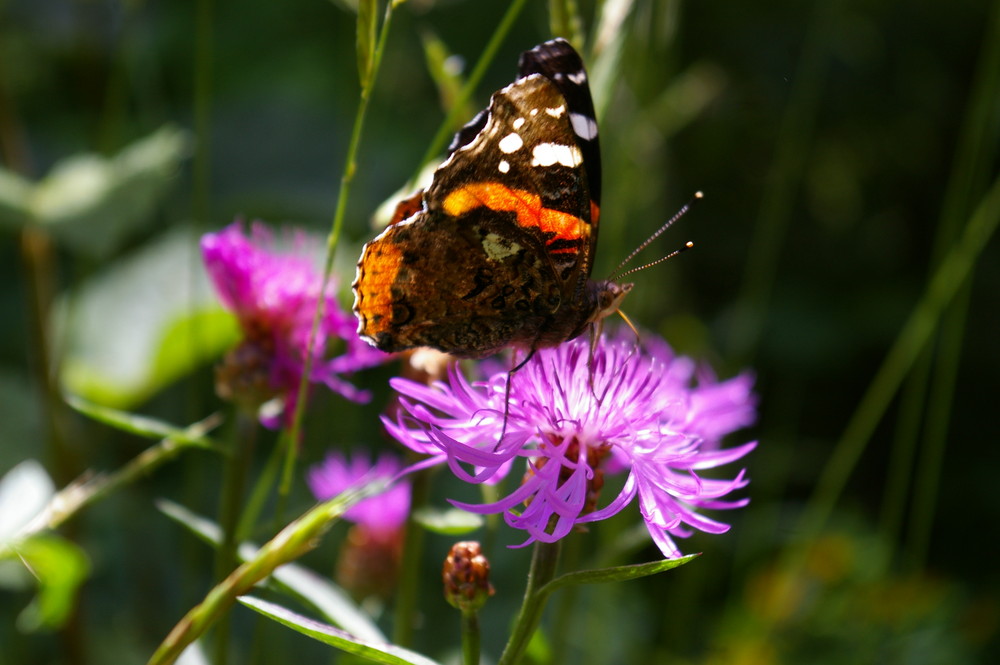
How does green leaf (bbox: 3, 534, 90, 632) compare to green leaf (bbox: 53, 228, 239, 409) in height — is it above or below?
below

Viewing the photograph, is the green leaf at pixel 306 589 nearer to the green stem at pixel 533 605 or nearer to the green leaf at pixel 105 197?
the green stem at pixel 533 605

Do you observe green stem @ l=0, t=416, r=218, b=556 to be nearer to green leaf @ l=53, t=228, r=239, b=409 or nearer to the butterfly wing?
the butterfly wing

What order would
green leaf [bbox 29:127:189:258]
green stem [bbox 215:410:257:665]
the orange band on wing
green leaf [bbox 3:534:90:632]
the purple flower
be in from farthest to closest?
green leaf [bbox 29:127:189:258], the purple flower, the orange band on wing, green stem [bbox 215:410:257:665], green leaf [bbox 3:534:90:632]

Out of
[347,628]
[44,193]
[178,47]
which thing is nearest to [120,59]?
[44,193]

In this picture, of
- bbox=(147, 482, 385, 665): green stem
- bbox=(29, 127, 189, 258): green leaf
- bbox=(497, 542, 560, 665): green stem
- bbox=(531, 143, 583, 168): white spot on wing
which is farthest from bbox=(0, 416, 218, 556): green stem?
bbox=(29, 127, 189, 258): green leaf

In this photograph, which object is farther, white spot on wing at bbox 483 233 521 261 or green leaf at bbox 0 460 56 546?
white spot on wing at bbox 483 233 521 261

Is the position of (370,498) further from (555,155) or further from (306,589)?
(555,155)
